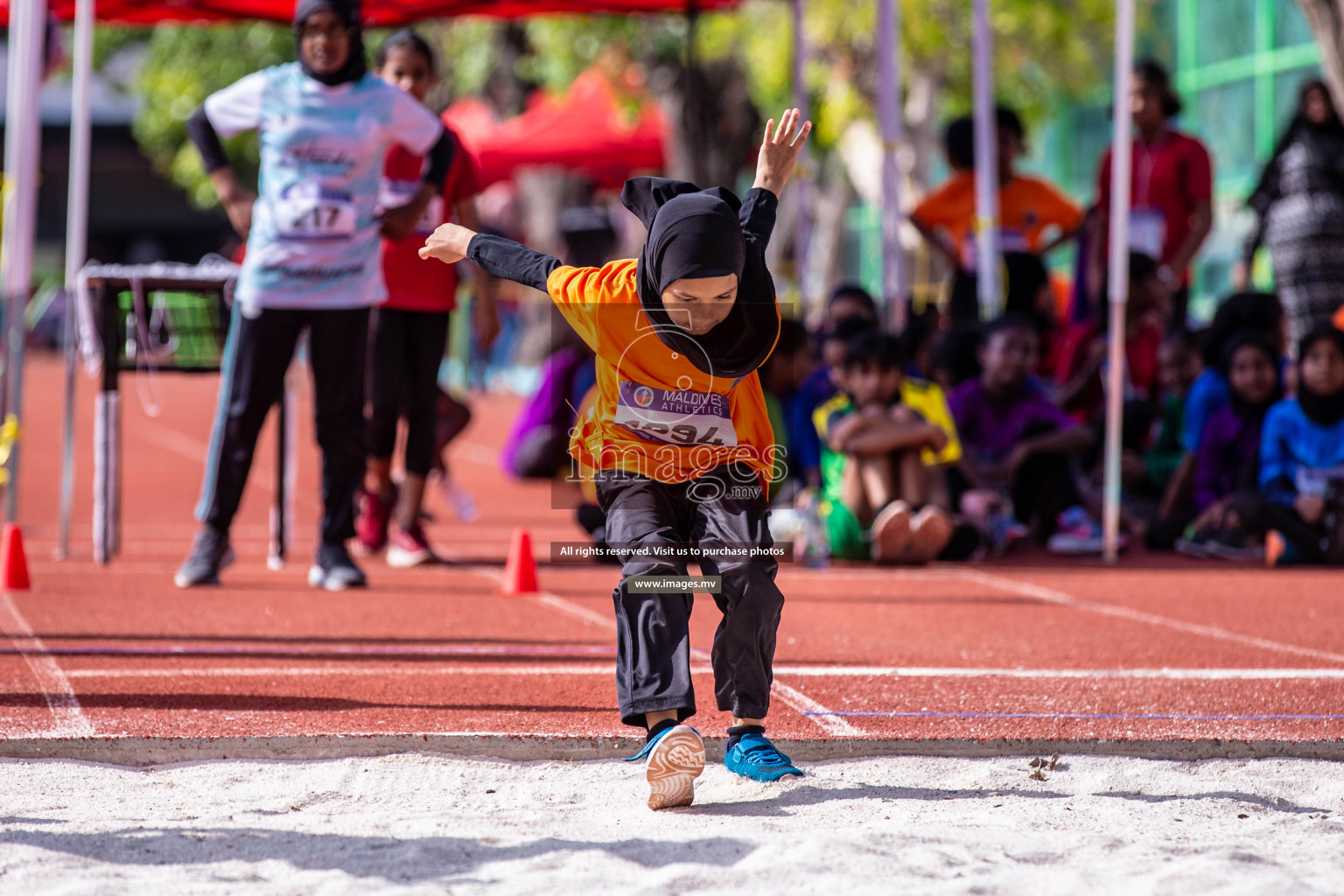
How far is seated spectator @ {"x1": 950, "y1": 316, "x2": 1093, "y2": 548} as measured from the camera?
27.4 ft

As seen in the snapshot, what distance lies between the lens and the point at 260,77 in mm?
6543

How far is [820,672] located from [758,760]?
1304mm

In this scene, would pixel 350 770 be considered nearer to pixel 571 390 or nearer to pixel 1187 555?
pixel 1187 555

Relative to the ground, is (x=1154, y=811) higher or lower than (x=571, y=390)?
lower

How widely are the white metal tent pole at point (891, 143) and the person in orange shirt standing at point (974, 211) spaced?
743mm

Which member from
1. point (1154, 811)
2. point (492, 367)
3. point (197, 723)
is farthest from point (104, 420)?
point (492, 367)

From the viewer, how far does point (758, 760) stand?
12.8 ft

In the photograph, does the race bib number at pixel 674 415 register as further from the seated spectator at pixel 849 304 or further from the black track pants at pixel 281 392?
the seated spectator at pixel 849 304

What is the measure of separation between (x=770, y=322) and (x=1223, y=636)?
114 inches

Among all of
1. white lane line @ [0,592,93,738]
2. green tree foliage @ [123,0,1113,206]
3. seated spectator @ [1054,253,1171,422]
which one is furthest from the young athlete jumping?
green tree foliage @ [123,0,1113,206]

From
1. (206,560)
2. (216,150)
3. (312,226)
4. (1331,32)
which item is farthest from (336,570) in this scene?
(1331,32)

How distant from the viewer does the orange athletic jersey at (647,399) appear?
394 cm

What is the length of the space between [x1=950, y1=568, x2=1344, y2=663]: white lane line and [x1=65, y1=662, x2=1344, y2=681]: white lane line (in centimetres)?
45

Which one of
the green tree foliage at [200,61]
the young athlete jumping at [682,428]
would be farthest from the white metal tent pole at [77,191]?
the green tree foliage at [200,61]
